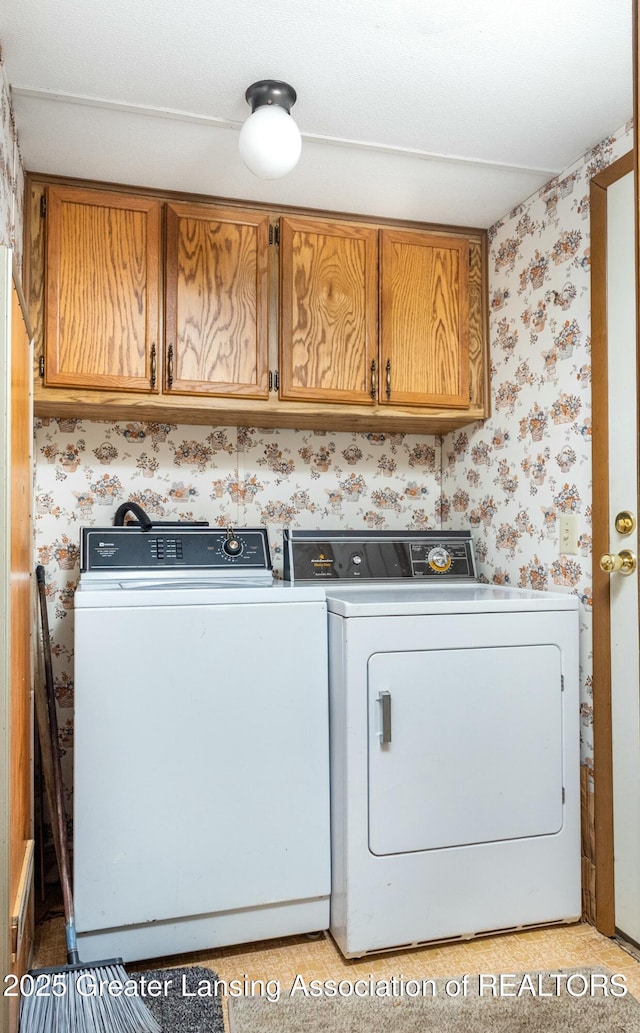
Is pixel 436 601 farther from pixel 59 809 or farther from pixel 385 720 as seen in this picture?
pixel 59 809

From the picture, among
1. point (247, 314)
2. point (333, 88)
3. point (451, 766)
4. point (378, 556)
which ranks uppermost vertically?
Answer: point (333, 88)

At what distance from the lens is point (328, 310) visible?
2.46 meters

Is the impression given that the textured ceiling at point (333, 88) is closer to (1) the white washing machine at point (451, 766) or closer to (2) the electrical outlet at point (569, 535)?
(2) the electrical outlet at point (569, 535)

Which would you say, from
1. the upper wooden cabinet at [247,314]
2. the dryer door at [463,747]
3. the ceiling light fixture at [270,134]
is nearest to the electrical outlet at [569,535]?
the dryer door at [463,747]

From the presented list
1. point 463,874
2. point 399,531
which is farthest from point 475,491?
point 463,874

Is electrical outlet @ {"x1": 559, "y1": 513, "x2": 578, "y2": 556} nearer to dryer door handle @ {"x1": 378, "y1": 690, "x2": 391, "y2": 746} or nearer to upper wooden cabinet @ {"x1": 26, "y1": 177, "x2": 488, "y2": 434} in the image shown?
upper wooden cabinet @ {"x1": 26, "y1": 177, "x2": 488, "y2": 434}

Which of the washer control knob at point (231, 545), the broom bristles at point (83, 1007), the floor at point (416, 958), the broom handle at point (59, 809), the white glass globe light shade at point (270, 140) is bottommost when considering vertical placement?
the floor at point (416, 958)

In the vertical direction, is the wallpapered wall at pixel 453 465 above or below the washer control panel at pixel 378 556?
above

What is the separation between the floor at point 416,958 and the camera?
1855mm

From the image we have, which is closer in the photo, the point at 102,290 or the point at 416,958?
the point at 416,958

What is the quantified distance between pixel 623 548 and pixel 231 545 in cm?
125

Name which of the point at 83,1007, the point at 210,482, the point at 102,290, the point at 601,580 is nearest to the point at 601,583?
the point at 601,580

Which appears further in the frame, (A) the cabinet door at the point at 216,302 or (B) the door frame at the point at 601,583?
(A) the cabinet door at the point at 216,302

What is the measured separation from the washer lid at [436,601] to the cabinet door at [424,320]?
27.7 inches
